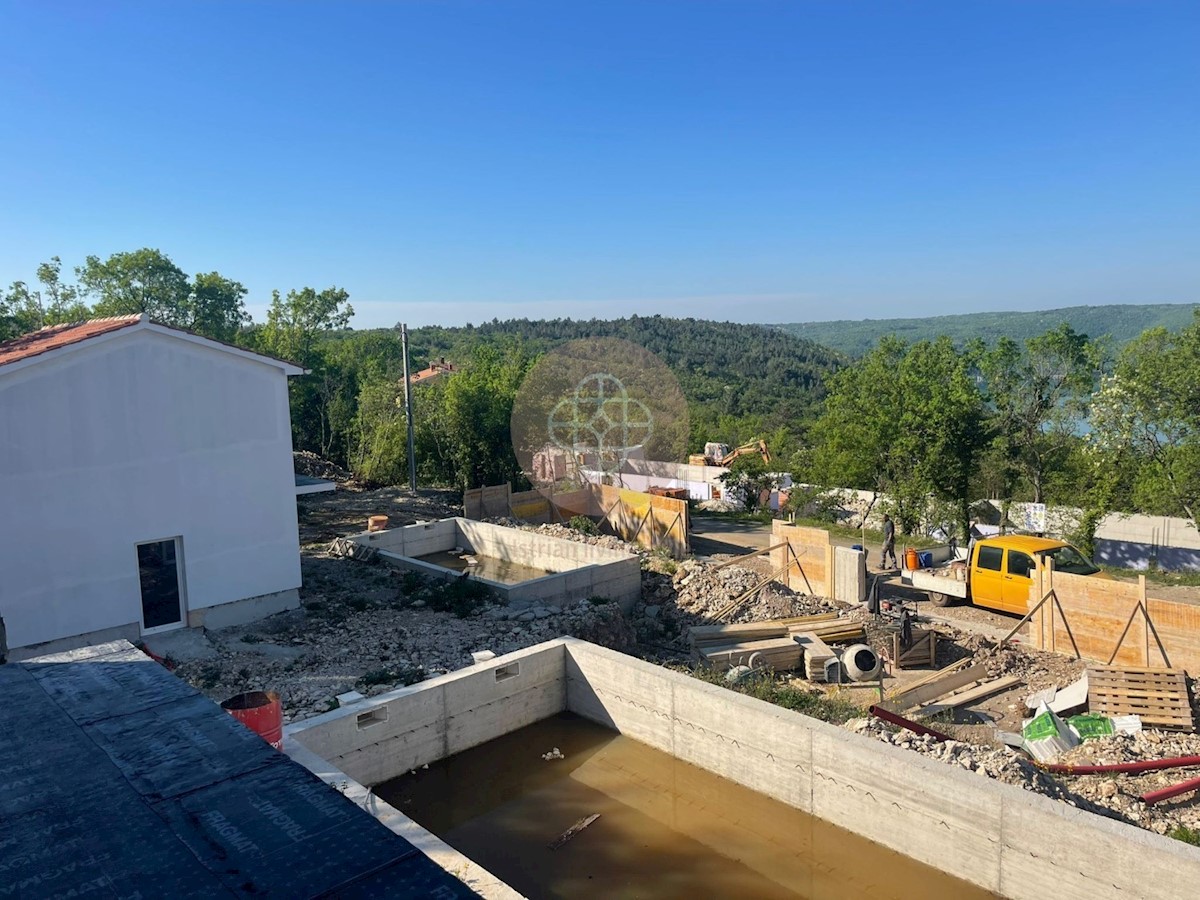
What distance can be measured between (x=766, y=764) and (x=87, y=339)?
37.9ft

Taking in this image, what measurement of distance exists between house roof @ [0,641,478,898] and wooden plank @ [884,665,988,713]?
33.5ft

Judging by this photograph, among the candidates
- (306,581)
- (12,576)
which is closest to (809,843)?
(12,576)

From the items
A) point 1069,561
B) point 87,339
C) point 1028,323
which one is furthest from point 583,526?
point 1028,323

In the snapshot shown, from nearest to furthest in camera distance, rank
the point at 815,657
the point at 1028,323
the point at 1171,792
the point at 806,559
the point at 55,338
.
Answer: the point at 1171,792 < the point at 815,657 < the point at 55,338 < the point at 806,559 < the point at 1028,323

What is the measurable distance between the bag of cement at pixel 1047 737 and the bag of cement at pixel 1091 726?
278mm

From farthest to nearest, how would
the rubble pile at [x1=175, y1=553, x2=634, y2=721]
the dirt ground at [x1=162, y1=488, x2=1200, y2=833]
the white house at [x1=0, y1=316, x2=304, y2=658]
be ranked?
the white house at [x1=0, y1=316, x2=304, y2=658] < the rubble pile at [x1=175, y1=553, x2=634, y2=721] < the dirt ground at [x1=162, y1=488, x2=1200, y2=833]

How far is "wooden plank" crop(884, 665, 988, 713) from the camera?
1252 cm

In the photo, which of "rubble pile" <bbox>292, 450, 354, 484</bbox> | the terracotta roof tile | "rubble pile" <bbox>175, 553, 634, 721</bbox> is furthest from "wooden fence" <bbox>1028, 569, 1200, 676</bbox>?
"rubble pile" <bbox>292, 450, 354, 484</bbox>

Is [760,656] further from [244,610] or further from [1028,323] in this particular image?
[1028,323]

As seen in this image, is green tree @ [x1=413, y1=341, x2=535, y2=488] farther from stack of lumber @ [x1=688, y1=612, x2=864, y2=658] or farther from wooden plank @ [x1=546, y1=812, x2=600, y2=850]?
wooden plank @ [x1=546, y1=812, x2=600, y2=850]

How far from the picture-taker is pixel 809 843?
28.6 feet

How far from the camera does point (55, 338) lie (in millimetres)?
14102

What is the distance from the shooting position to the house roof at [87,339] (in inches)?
499

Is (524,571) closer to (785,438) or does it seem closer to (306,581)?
(306,581)
